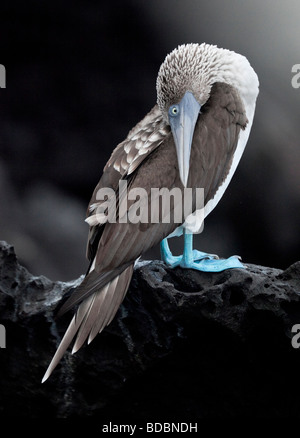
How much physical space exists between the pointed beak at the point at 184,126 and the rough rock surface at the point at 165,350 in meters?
0.56

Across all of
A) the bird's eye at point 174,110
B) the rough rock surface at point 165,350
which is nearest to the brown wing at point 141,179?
the bird's eye at point 174,110

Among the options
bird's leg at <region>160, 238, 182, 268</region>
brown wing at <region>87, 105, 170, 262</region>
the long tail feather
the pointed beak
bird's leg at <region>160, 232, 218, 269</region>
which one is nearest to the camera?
the long tail feather

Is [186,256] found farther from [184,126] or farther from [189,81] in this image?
[189,81]

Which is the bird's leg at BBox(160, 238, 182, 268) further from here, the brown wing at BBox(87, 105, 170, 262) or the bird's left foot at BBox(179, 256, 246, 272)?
the brown wing at BBox(87, 105, 170, 262)

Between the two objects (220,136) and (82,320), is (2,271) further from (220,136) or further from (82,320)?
(220,136)

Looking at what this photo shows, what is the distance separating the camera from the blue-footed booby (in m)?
3.68

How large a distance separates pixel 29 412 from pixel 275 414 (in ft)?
4.26

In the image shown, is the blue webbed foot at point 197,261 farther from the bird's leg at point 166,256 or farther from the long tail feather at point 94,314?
the long tail feather at point 94,314

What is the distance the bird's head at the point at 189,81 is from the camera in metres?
3.84

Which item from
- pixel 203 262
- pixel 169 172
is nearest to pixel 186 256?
pixel 203 262

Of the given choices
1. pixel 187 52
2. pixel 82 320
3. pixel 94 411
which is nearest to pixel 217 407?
pixel 94 411

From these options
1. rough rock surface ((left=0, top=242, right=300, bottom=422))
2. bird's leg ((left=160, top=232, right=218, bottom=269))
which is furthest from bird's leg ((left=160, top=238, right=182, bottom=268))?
rough rock surface ((left=0, top=242, right=300, bottom=422))

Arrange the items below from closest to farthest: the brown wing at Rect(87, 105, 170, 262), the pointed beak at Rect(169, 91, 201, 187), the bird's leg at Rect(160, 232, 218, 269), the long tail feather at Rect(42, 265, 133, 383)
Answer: the long tail feather at Rect(42, 265, 133, 383)
the pointed beak at Rect(169, 91, 201, 187)
the brown wing at Rect(87, 105, 170, 262)
the bird's leg at Rect(160, 232, 218, 269)

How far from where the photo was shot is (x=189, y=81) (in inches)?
155
